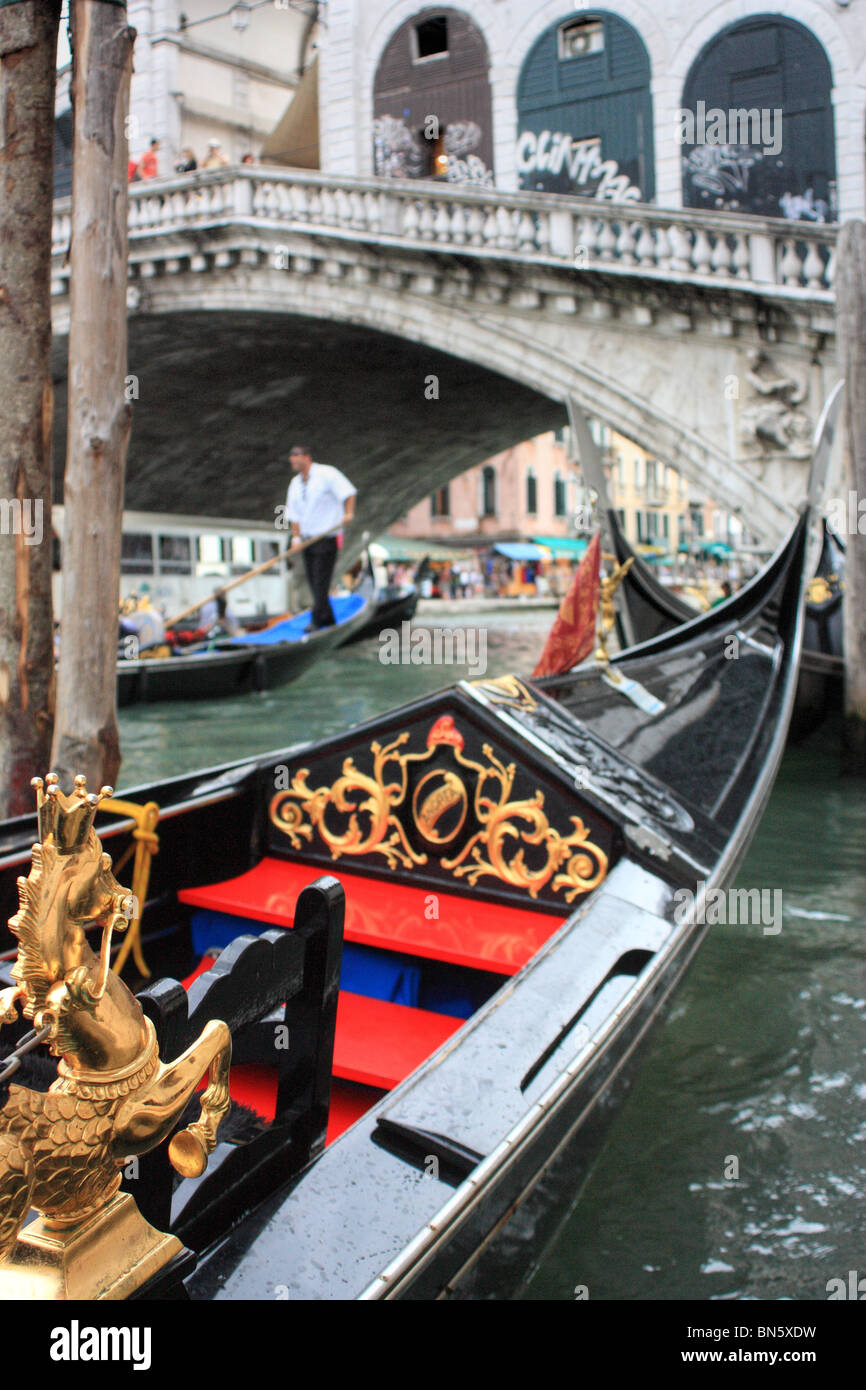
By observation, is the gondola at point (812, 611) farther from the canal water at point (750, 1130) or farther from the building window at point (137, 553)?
the building window at point (137, 553)

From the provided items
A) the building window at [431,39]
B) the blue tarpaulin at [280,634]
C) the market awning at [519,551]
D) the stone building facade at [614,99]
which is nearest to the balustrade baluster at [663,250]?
the stone building facade at [614,99]

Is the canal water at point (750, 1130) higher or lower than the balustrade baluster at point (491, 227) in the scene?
lower

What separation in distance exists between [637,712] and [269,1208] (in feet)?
5.26

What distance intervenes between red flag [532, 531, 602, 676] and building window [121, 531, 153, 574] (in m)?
6.66

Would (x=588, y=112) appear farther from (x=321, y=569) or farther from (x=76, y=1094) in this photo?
(x=76, y=1094)

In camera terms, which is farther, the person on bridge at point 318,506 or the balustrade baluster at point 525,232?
the balustrade baluster at point 525,232

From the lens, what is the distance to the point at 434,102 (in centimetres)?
885

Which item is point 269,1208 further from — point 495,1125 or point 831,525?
point 831,525

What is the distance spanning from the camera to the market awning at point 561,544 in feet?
72.6

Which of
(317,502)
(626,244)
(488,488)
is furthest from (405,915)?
(488,488)

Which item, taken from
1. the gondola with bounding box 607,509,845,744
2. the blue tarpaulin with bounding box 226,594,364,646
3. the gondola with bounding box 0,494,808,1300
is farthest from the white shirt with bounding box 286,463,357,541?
the gondola with bounding box 0,494,808,1300

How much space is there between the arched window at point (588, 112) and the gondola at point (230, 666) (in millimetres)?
3854

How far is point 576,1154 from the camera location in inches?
43.0
